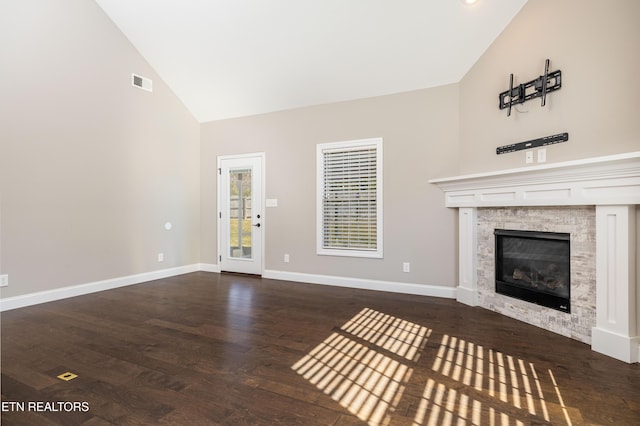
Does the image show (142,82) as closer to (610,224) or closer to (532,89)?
(532,89)

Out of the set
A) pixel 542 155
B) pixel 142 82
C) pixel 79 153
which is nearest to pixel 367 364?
pixel 542 155

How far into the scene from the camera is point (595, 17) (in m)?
2.72

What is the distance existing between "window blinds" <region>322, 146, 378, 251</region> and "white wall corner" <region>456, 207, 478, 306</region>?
1176 millimetres

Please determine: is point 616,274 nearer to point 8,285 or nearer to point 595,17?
point 595,17

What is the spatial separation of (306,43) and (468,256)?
3.39 meters

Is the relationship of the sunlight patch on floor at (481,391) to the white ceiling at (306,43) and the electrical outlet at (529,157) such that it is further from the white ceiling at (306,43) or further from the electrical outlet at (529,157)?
the white ceiling at (306,43)

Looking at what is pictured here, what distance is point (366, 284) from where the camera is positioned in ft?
15.7

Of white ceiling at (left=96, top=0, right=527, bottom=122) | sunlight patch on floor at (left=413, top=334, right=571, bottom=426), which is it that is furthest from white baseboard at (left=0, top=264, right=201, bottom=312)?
sunlight patch on floor at (left=413, top=334, right=571, bottom=426)

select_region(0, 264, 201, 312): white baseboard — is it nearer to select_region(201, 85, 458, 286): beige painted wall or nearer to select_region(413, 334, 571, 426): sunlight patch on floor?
select_region(201, 85, 458, 286): beige painted wall

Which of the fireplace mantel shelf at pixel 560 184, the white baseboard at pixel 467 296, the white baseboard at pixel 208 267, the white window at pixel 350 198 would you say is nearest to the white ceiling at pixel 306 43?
the white window at pixel 350 198

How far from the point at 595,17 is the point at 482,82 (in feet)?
4.03

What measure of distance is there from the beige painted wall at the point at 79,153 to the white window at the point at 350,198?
2669mm

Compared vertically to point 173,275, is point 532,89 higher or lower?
higher

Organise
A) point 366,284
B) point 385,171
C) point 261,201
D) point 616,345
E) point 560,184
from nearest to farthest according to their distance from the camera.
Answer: point 616,345 → point 560,184 → point 385,171 → point 366,284 → point 261,201
